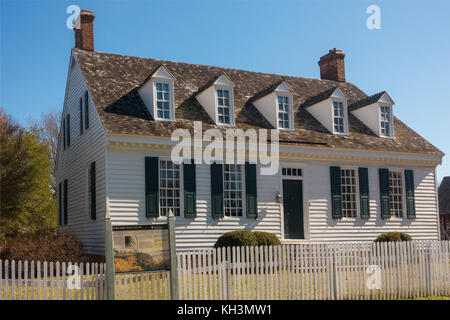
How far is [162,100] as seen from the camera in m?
17.7

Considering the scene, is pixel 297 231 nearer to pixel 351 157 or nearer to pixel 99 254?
pixel 351 157

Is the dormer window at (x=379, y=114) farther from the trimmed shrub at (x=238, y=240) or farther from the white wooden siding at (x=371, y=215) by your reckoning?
the trimmed shrub at (x=238, y=240)

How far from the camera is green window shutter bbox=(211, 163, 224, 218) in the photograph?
57.5ft

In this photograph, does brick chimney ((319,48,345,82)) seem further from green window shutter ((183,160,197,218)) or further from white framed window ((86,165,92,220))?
white framed window ((86,165,92,220))

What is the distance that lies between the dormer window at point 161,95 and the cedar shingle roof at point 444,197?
80.8ft

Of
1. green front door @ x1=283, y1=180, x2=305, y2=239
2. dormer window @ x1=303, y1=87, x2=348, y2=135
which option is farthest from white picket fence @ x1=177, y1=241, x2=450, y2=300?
dormer window @ x1=303, y1=87, x2=348, y2=135

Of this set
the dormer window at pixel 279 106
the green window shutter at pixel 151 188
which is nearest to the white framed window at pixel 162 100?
the green window shutter at pixel 151 188

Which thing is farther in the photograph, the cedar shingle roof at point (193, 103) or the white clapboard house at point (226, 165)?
the cedar shingle roof at point (193, 103)

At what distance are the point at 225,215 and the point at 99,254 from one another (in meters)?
4.32

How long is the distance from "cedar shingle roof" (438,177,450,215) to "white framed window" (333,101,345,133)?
17981 mm

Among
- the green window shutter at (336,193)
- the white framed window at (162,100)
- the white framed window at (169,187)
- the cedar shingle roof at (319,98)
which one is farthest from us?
the cedar shingle roof at (319,98)

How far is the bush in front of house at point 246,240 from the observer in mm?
15547

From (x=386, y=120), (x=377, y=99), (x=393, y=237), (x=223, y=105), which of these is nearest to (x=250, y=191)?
(x=223, y=105)

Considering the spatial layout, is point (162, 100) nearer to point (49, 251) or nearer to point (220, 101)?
point (220, 101)
